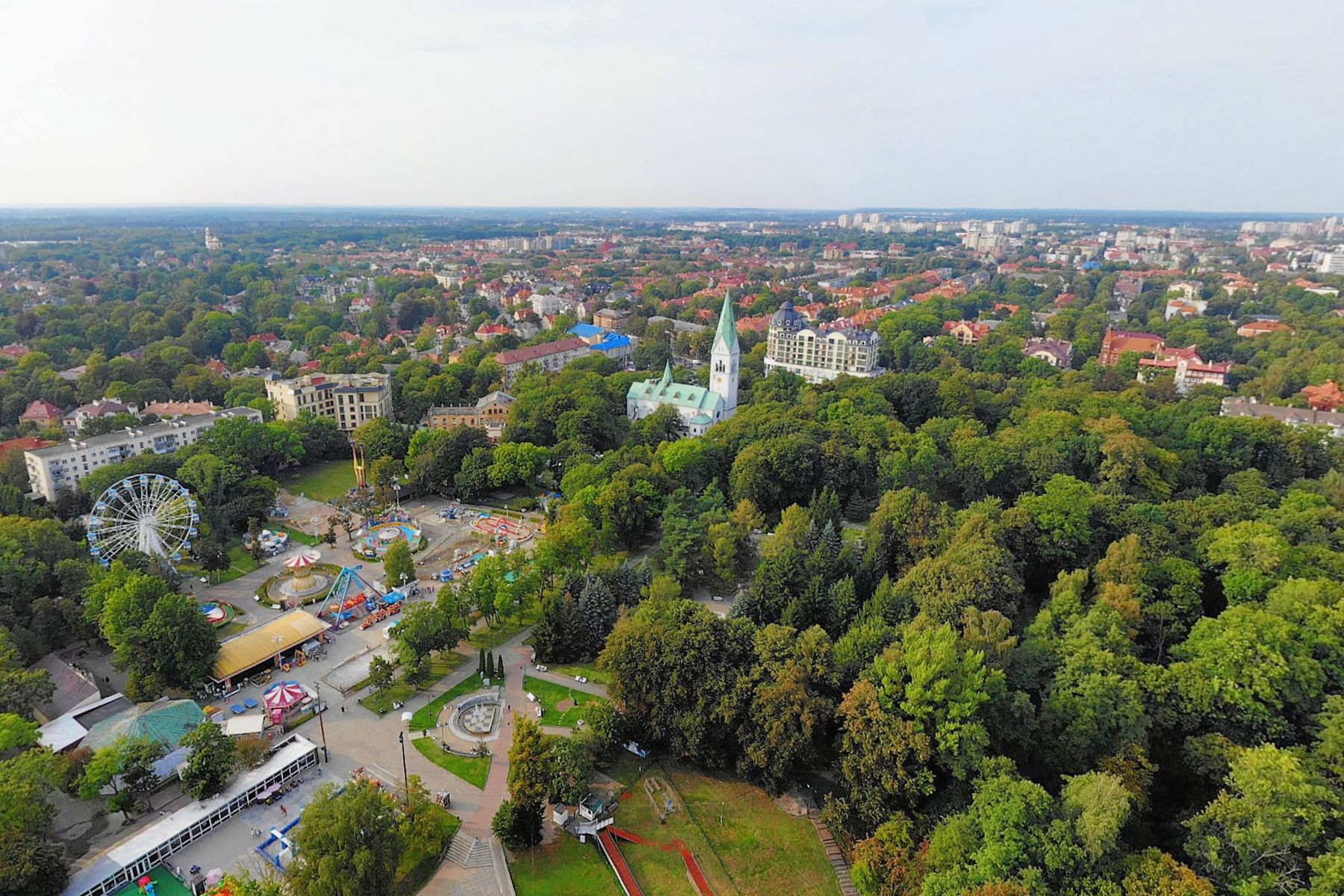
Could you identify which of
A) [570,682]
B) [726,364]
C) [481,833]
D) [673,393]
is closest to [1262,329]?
[726,364]

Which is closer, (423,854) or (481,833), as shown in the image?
(423,854)

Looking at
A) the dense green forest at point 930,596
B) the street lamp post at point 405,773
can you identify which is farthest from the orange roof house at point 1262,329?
the street lamp post at point 405,773

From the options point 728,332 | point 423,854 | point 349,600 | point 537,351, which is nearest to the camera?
point 423,854

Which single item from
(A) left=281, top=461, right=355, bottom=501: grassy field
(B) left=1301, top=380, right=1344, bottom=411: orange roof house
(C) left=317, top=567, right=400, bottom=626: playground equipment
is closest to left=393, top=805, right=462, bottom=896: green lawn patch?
(C) left=317, top=567, right=400, bottom=626: playground equipment

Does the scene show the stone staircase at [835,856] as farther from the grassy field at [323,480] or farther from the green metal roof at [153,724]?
the grassy field at [323,480]

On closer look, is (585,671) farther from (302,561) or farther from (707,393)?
(707,393)

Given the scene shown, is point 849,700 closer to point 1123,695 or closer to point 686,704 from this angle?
point 686,704

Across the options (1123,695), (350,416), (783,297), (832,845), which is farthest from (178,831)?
(783,297)
